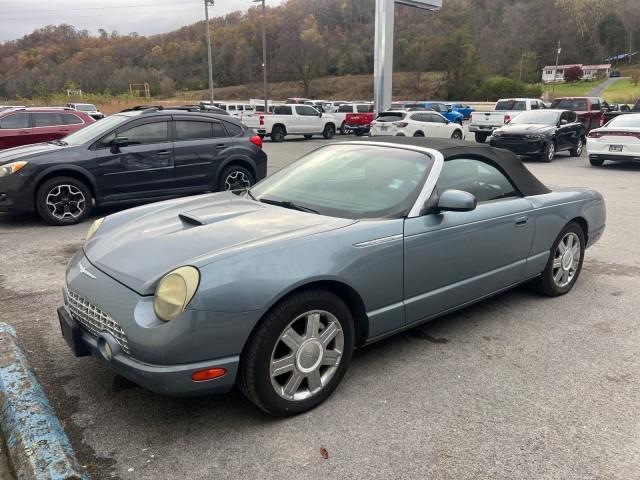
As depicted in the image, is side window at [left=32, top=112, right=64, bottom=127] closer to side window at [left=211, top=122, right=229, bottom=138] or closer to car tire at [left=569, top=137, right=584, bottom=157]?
side window at [left=211, top=122, right=229, bottom=138]

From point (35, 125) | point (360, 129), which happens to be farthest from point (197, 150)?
point (360, 129)

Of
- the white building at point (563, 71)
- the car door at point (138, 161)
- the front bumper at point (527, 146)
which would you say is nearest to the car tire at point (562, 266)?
the car door at point (138, 161)

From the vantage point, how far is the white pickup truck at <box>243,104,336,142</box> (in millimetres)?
24547

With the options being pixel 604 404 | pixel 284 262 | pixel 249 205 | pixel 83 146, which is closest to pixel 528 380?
pixel 604 404

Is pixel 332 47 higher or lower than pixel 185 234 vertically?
higher

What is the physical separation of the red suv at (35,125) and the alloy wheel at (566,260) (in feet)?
39.0

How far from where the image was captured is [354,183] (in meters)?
3.67

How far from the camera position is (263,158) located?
30.2 ft

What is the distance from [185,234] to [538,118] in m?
15.9

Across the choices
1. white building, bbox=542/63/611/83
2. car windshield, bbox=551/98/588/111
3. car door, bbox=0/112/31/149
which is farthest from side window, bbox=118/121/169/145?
white building, bbox=542/63/611/83

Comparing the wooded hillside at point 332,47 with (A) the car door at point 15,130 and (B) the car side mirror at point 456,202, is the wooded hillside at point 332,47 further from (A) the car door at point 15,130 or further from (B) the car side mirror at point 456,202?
(B) the car side mirror at point 456,202

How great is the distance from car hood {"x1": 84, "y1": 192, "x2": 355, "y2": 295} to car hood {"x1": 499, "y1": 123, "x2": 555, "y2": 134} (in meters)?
14.0

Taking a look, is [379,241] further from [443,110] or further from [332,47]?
[332,47]

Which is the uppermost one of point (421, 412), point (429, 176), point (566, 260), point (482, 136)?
point (429, 176)
